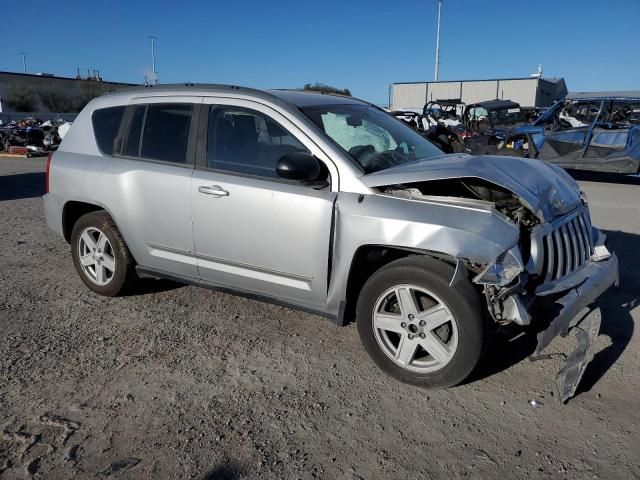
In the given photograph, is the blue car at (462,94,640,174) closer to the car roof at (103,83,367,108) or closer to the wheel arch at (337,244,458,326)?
the car roof at (103,83,367,108)

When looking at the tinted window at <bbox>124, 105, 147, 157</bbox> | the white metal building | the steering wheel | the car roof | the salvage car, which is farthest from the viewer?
the white metal building

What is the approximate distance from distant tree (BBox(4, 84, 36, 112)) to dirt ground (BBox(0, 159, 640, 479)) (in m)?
57.0

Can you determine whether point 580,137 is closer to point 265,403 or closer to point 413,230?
point 413,230

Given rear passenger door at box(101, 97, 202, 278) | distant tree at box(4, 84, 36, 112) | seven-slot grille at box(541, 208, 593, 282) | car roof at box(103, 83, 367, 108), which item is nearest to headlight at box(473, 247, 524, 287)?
seven-slot grille at box(541, 208, 593, 282)

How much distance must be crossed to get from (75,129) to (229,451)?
11.4 ft

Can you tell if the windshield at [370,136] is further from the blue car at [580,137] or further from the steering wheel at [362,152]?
the blue car at [580,137]

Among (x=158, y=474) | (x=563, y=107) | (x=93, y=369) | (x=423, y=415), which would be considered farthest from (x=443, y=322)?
(x=563, y=107)

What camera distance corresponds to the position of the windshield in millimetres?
3740

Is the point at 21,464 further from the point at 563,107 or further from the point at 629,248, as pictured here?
the point at 563,107

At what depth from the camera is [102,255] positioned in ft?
15.5

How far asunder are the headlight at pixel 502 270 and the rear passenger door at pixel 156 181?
→ 86.4 inches

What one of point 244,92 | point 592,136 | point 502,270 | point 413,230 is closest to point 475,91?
point 592,136

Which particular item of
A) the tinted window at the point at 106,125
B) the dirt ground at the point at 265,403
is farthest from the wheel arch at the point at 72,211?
the dirt ground at the point at 265,403

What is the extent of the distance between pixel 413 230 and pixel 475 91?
4936 centimetres
